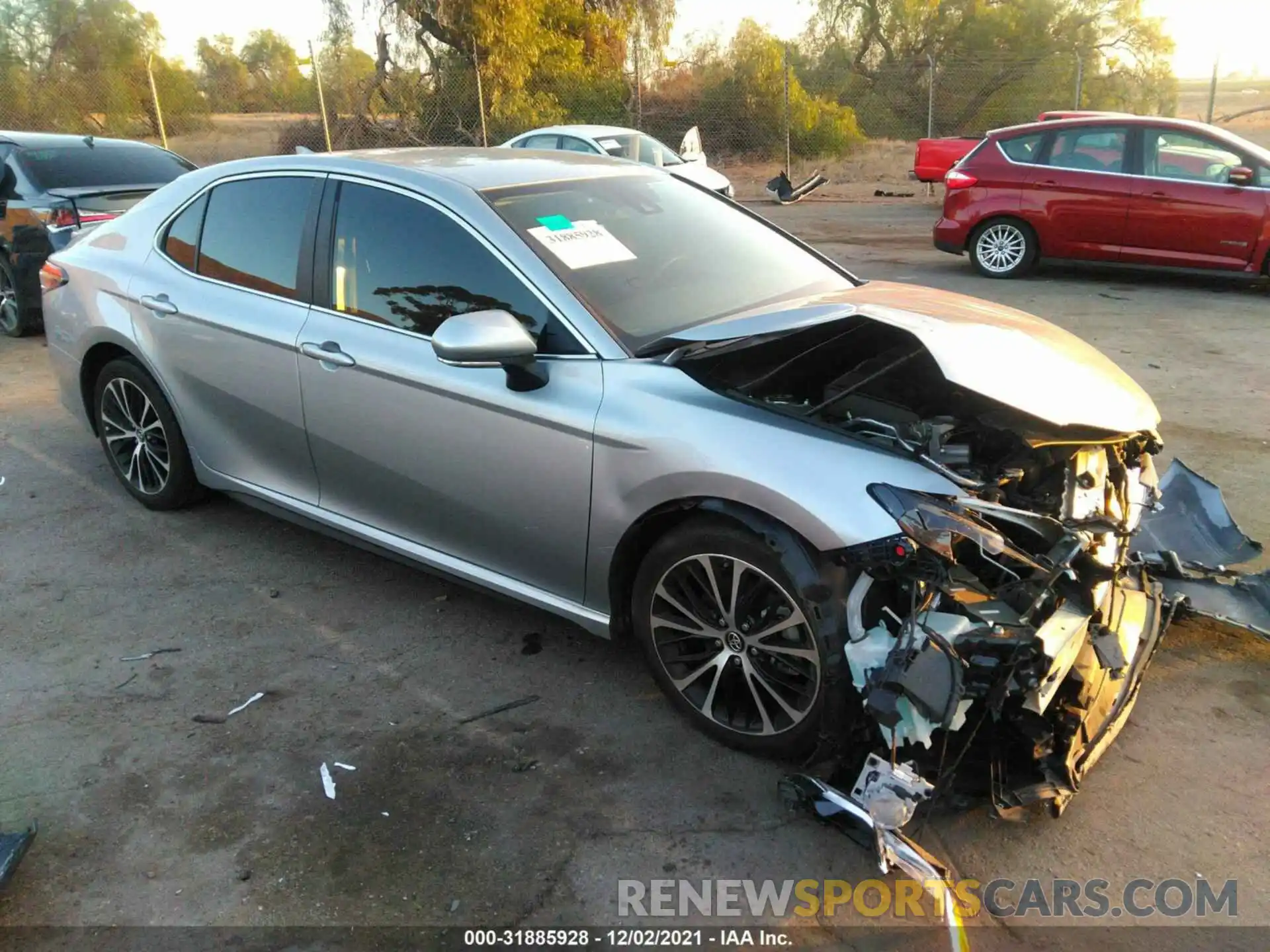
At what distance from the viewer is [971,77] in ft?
68.7

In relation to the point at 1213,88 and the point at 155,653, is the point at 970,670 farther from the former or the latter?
the point at 1213,88

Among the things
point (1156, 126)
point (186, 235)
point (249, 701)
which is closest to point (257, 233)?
point (186, 235)

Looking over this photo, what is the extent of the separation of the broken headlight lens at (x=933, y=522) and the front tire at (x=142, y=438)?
333 cm

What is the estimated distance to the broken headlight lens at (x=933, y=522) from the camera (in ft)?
8.28

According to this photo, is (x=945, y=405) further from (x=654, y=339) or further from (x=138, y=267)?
(x=138, y=267)

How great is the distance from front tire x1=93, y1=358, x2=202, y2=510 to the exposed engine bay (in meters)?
2.77

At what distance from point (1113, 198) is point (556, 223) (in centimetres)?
814

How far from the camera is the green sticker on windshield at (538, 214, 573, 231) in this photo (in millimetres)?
3422

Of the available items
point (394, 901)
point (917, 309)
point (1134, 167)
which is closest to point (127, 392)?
point (394, 901)

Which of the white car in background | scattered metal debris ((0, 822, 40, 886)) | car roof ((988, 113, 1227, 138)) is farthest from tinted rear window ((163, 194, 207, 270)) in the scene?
the white car in background

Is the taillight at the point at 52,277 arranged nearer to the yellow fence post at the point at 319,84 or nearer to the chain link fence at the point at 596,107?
the yellow fence post at the point at 319,84

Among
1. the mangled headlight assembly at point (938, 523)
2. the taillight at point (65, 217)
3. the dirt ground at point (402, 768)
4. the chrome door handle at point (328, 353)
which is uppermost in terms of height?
the taillight at point (65, 217)

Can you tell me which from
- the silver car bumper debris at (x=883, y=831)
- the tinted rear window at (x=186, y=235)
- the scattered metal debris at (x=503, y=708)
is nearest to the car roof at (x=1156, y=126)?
the tinted rear window at (x=186, y=235)

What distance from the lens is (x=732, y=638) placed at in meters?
2.92
